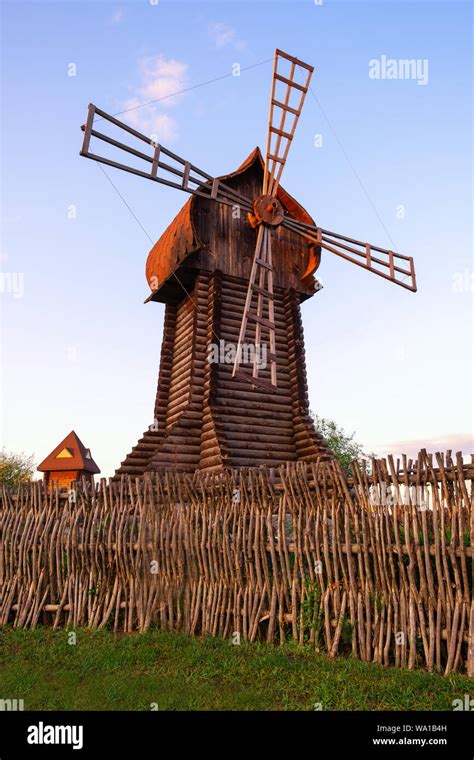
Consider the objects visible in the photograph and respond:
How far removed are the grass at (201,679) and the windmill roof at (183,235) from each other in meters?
11.2

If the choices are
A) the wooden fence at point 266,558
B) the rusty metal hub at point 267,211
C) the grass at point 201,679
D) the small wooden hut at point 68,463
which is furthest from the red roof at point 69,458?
the grass at point 201,679

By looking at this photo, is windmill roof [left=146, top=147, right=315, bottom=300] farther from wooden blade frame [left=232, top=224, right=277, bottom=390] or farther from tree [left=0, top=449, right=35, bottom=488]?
A: tree [left=0, top=449, right=35, bottom=488]

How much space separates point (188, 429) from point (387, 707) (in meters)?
10.5

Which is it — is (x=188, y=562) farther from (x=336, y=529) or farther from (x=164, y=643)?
(x=336, y=529)

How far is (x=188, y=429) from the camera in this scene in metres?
14.8

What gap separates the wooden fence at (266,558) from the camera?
562 centimetres

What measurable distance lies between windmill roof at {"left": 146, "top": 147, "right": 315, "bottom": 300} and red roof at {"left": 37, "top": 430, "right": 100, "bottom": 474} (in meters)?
20.2

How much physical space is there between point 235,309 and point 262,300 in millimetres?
1090

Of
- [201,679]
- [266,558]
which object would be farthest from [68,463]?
[201,679]

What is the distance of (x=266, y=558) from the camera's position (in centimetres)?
692

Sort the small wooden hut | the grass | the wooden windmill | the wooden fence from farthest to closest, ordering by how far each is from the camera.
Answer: the small wooden hut → the wooden windmill → the wooden fence → the grass

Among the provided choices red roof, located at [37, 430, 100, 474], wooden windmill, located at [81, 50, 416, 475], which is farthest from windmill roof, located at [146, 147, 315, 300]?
red roof, located at [37, 430, 100, 474]

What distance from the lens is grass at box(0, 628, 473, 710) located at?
4.94 metres

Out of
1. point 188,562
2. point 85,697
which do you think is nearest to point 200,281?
point 188,562
